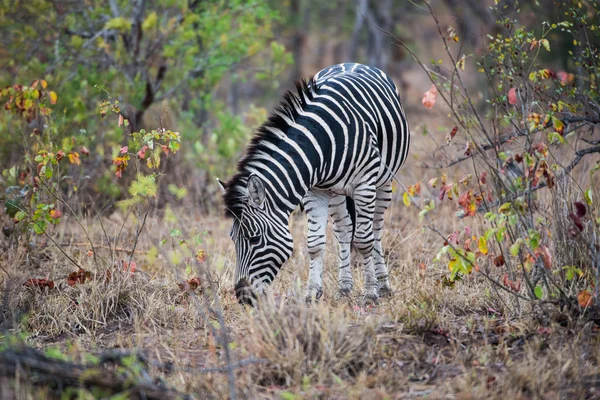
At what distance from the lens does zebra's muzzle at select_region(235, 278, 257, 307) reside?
15.1ft

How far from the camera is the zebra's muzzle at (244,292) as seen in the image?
15.1ft

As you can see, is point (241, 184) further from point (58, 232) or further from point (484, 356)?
point (58, 232)

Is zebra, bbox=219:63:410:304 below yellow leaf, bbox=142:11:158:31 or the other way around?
below

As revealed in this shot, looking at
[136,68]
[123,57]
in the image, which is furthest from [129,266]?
[136,68]

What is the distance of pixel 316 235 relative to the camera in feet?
18.3

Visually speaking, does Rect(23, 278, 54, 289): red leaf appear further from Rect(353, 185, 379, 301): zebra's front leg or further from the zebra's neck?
Rect(353, 185, 379, 301): zebra's front leg

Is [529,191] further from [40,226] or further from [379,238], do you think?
[40,226]

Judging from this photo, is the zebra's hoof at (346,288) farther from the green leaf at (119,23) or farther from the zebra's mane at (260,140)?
the green leaf at (119,23)

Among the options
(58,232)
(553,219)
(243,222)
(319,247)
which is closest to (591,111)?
(553,219)

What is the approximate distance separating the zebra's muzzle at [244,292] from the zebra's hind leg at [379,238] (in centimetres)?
165

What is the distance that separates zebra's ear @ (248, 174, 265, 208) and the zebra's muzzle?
57 centimetres

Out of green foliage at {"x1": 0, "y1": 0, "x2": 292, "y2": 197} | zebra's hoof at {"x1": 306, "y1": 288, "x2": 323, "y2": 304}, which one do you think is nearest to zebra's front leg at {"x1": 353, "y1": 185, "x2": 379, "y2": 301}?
zebra's hoof at {"x1": 306, "y1": 288, "x2": 323, "y2": 304}

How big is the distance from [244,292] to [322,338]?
0.99 m

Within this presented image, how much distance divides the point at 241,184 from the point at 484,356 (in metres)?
2.07
